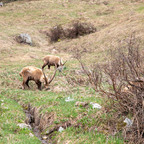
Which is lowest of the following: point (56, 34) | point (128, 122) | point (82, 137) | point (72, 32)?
point (56, 34)

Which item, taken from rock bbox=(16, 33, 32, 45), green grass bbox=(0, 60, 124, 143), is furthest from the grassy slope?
rock bbox=(16, 33, 32, 45)

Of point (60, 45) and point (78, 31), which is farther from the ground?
point (78, 31)

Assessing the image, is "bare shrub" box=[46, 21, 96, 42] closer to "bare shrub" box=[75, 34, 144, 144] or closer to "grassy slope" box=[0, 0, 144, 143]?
"grassy slope" box=[0, 0, 144, 143]

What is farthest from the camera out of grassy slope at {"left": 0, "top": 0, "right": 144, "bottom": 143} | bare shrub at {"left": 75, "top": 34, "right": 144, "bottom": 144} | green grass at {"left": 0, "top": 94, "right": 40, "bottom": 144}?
grassy slope at {"left": 0, "top": 0, "right": 144, "bottom": 143}

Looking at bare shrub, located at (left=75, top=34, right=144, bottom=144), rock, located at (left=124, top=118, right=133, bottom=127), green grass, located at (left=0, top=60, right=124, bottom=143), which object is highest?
→ bare shrub, located at (left=75, top=34, right=144, bottom=144)

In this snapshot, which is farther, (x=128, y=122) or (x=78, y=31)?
(x=78, y=31)

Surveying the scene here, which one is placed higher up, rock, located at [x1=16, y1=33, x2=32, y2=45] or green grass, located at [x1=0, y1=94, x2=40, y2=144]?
green grass, located at [x1=0, y1=94, x2=40, y2=144]

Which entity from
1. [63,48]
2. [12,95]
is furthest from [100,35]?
[12,95]

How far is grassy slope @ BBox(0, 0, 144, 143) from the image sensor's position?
7.61 m

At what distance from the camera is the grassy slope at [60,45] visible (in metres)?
7.61

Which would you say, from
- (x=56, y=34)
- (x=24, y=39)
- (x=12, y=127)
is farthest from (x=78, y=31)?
(x=12, y=127)

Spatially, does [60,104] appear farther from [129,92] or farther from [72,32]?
[72,32]

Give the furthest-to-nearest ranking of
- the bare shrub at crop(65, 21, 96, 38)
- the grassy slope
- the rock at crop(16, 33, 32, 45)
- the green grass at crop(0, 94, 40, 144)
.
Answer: the bare shrub at crop(65, 21, 96, 38) → the rock at crop(16, 33, 32, 45) → the grassy slope → the green grass at crop(0, 94, 40, 144)

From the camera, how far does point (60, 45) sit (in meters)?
27.1
